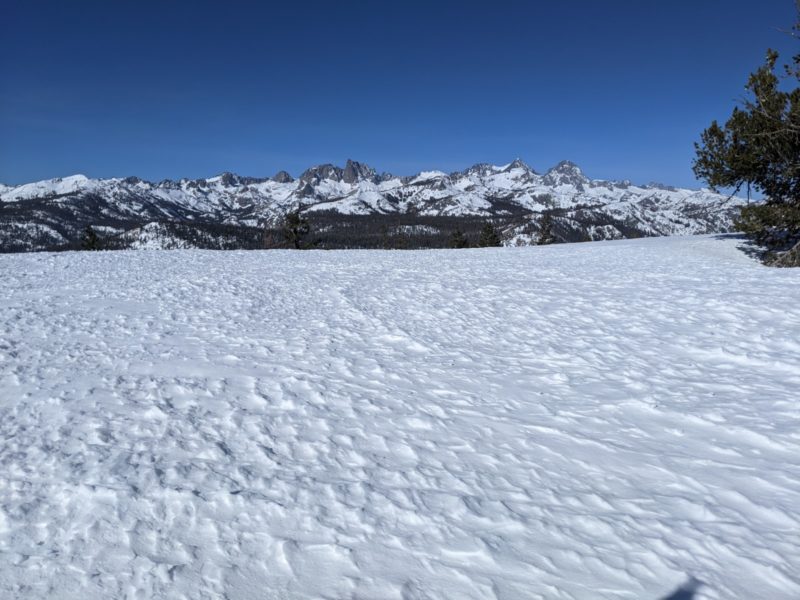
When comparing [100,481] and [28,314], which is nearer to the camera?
[100,481]

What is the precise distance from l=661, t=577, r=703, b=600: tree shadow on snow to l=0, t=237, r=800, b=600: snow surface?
0.07 metres

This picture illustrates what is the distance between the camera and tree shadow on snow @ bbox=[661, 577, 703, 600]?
158 inches

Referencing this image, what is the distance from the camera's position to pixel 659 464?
6.20m

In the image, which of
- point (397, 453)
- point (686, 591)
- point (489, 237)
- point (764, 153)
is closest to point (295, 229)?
point (489, 237)

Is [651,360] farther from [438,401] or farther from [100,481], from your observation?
[100,481]

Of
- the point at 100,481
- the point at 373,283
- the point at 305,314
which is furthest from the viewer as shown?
the point at 373,283

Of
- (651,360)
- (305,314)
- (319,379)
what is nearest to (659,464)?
(651,360)

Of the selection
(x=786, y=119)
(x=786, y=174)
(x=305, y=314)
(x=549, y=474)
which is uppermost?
(x=786, y=119)

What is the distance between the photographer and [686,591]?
4.07 meters

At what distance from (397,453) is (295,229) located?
58174mm

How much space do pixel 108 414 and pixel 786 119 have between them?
2886 cm

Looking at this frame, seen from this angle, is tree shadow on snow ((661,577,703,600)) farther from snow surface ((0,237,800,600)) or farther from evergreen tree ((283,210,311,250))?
evergreen tree ((283,210,311,250))

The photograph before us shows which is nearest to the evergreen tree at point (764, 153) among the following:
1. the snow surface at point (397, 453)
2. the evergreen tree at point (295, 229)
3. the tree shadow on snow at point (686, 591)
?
the snow surface at point (397, 453)

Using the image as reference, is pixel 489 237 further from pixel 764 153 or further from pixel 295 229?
pixel 764 153
